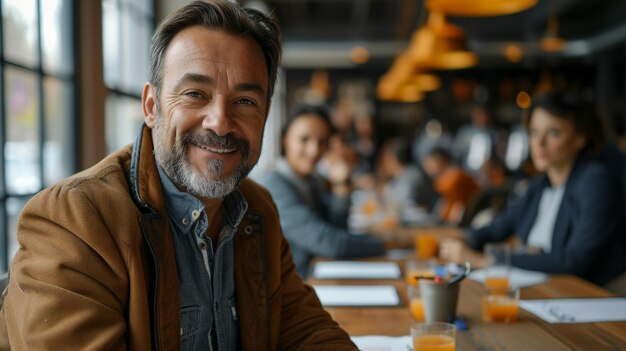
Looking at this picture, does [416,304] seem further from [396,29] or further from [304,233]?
[396,29]

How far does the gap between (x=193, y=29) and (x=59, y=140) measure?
5.90ft

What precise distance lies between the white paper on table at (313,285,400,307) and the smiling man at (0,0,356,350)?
340mm

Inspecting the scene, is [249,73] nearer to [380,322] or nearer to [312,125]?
[380,322]

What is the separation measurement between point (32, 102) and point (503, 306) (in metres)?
2.00

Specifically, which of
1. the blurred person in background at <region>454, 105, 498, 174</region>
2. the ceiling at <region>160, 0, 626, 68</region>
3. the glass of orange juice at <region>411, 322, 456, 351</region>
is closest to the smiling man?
the glass of orange juice at <region>411, 322, 456, 351</region>

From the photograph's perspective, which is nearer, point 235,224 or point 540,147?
point 235,224

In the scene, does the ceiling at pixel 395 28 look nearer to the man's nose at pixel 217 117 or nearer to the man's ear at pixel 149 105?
the man's ear at pixel 149 105

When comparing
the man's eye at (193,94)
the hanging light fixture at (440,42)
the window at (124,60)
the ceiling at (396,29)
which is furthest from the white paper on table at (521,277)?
the ceiling at (396,29)

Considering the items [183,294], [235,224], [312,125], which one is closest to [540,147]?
[312,125]

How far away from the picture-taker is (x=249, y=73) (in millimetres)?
1367

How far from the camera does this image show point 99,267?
1109 mm

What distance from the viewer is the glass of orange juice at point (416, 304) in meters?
1.79

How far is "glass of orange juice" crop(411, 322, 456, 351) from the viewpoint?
1364 mm

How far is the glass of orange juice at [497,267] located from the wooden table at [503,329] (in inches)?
2.6
